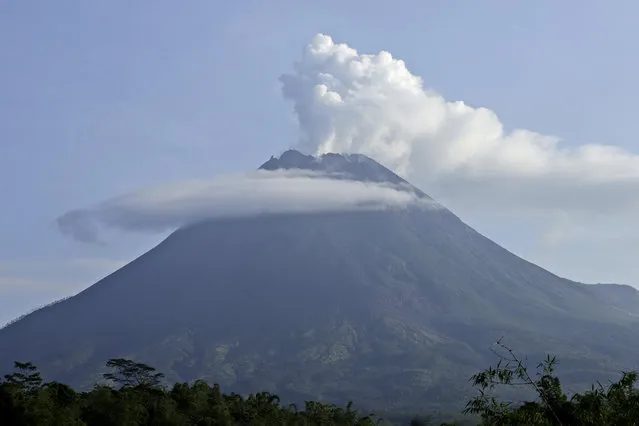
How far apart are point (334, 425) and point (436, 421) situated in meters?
128

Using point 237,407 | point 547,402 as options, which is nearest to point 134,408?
point 237,407

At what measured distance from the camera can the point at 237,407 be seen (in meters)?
71.8

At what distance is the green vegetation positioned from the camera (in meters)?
24.4

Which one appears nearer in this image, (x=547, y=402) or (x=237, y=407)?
(x=547, y=402)

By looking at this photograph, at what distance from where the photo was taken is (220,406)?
212 ft

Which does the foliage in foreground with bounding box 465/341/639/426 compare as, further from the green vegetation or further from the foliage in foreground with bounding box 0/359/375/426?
the foliage in foreground with bounding box 0/359/375/426

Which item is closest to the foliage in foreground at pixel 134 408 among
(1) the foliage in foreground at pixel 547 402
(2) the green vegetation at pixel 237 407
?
(2) the green vegetation at pixel 237 407

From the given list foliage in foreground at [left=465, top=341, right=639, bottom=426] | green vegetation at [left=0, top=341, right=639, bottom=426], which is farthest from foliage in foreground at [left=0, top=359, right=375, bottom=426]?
foliage in foreground at [left=465, top=341, right=639, bottom=426]

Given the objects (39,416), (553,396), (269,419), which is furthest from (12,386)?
(553,396)

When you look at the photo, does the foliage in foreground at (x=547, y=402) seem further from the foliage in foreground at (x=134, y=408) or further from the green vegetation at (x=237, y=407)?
the foliage in foreground at (x=134, y=408)

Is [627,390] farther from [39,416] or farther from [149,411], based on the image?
[149,411]

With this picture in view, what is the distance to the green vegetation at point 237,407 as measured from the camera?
80.1 ft

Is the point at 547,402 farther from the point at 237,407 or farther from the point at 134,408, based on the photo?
the point at 237,407

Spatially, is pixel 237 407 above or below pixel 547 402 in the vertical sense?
below
